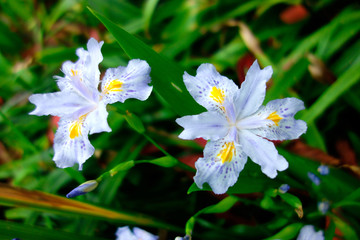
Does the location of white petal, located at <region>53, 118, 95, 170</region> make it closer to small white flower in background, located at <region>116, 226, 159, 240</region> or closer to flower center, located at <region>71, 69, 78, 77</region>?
flower center, located at <region>71, 69, 78, 77</region>

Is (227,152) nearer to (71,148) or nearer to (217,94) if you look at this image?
(217,94)

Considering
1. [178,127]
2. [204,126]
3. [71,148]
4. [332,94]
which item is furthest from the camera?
[178,127]

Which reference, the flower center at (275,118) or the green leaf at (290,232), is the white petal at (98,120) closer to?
the flower center at (275,118)

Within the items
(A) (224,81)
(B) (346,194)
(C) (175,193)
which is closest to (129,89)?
(A) (224,81)

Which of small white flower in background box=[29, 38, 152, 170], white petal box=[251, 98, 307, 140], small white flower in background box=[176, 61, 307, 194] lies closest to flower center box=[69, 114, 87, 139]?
small white flower in background box=[29, 38, 152, 170]

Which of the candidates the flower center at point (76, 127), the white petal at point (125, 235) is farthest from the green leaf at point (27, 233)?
the flower center at point (76, 127)

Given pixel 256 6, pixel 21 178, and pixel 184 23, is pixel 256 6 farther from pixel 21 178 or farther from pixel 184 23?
pixel 21 178

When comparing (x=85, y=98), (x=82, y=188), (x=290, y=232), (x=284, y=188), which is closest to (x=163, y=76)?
(x=85, y=98)
